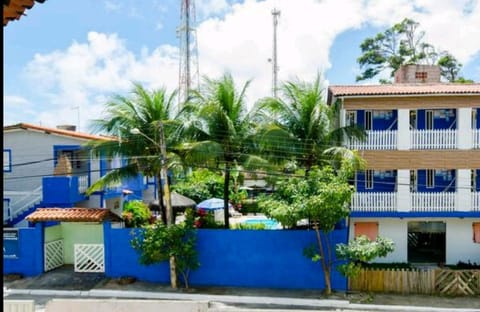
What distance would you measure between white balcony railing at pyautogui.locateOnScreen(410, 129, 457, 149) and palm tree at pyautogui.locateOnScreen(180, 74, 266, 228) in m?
6.59

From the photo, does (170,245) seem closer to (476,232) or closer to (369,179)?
(369,179)

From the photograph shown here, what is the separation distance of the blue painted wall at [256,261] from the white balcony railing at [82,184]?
483cm

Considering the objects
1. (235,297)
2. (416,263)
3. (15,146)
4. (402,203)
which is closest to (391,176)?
(402,203)

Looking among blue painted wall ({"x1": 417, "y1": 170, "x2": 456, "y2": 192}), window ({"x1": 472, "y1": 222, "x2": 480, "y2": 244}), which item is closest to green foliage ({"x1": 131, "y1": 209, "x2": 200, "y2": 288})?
blue painted wall ({"x1": 417, "y1": 170, "x2": 456, "y2": 192})

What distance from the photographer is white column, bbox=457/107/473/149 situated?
17.1 metres

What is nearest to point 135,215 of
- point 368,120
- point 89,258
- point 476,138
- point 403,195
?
point 89,258

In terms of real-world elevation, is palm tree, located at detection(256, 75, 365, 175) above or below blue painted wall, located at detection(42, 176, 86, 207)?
above

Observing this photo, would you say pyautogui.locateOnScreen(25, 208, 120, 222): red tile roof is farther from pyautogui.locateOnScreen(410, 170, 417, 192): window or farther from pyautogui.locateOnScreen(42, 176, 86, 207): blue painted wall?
pyautogui.locateOnScreen(410, 170, 417, 192): window

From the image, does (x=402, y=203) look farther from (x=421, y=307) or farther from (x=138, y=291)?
(x=138, y=291)

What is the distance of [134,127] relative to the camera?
16281mm

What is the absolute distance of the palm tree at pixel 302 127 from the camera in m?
16.7

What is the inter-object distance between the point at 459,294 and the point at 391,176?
5.54 metres

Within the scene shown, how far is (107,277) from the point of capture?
15.8 m

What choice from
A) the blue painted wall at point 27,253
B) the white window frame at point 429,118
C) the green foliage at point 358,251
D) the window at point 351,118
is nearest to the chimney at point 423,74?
the white window frame at point 429,118
